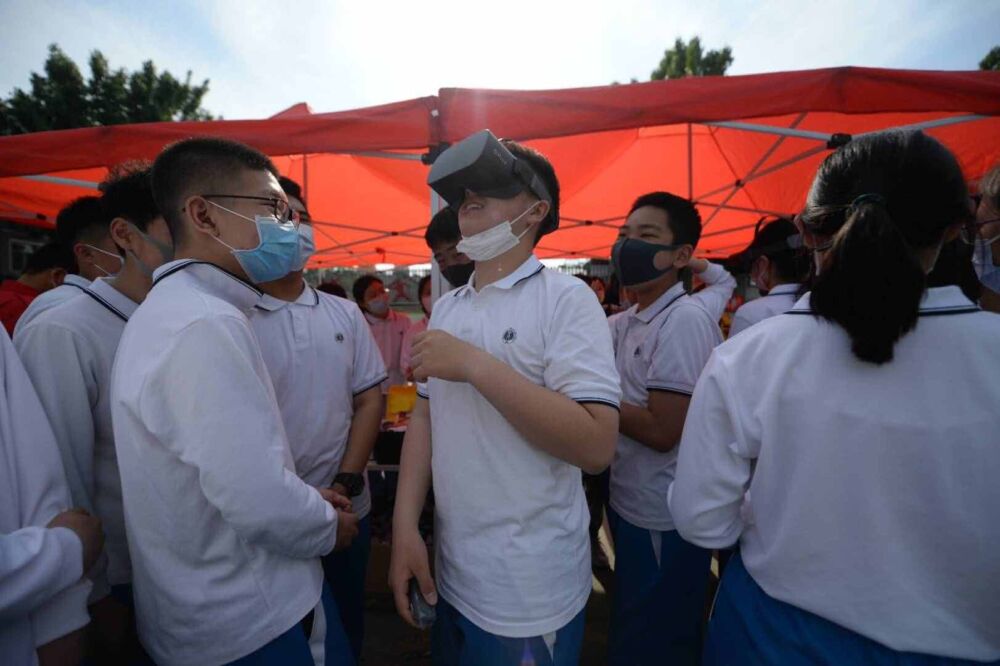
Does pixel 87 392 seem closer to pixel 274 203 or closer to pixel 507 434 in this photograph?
pixel 274 203

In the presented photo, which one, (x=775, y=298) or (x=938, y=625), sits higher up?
Result: (x=775, y=298)

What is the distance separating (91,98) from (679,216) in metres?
19.3

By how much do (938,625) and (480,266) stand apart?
4.36ft

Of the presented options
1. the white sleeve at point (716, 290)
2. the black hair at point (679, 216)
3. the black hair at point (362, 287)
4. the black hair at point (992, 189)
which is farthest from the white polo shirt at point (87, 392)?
the black hair at point (362, 287)

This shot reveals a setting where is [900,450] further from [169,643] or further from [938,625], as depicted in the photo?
[169,643]

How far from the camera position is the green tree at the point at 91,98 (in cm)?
1327

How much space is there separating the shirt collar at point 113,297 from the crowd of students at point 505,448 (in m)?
0.01

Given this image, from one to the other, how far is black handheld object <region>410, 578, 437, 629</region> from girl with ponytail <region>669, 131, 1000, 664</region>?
805 mm

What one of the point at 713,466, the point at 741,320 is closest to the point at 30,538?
the point at 713,466

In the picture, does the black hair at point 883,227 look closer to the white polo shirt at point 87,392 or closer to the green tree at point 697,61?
the white polo shirt at point 87,392

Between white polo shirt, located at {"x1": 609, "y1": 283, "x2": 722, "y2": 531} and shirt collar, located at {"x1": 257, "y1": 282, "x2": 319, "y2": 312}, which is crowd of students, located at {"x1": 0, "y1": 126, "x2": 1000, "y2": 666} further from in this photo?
white polo shirt, located at {"x1": 609, "y1": 283, "x2": 722, "y2": 531}

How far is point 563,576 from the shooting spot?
49.1 inches

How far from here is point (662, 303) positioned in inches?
88.0

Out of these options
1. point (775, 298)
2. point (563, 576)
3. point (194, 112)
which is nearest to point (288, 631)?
point (563, 576)
